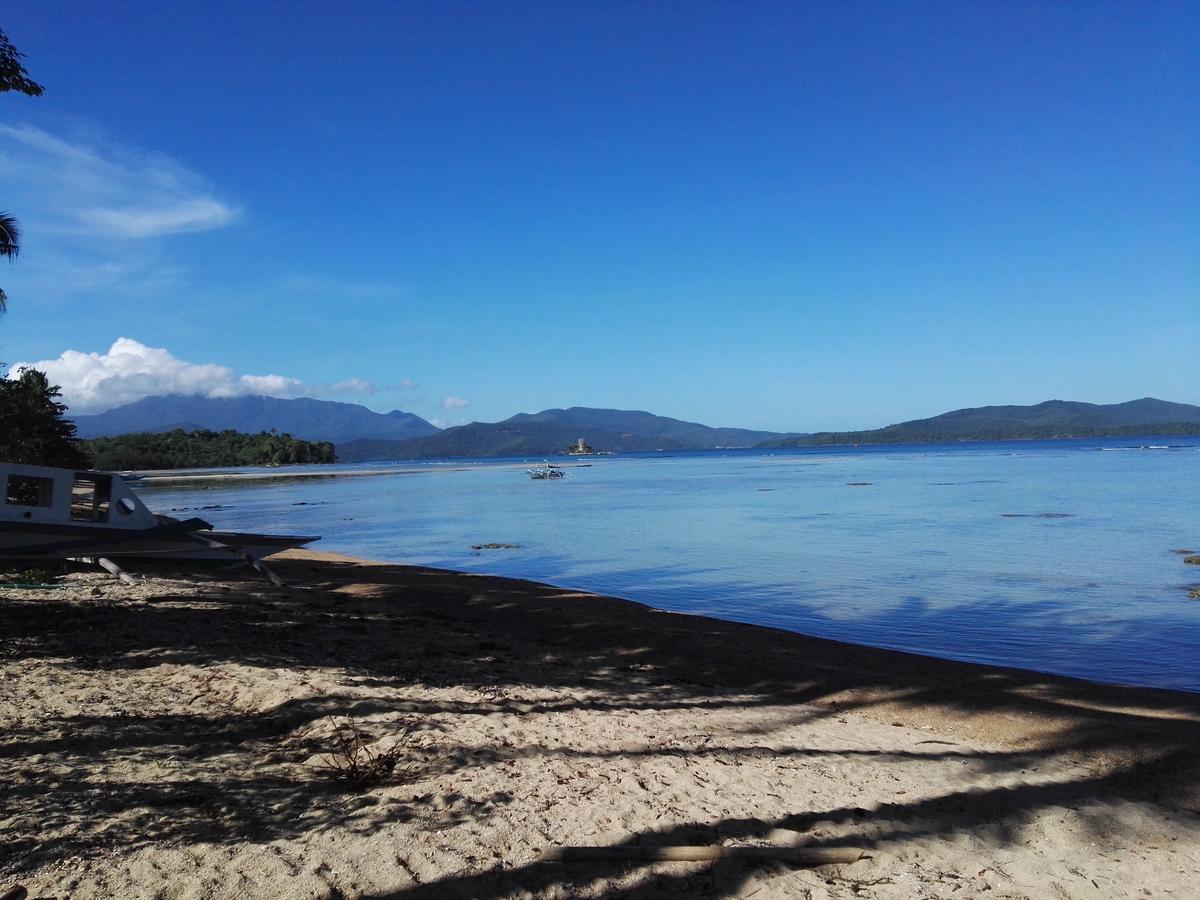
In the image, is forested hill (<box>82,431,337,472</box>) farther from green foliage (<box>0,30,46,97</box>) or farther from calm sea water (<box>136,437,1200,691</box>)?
green foliage (<box>0,30,46,97</box>)

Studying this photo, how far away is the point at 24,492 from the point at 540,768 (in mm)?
10890

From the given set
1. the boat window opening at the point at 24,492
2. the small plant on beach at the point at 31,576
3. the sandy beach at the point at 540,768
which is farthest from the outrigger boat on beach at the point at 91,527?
the sandy beach at the point at 540,768

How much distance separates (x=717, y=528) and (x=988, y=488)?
84.5 feet

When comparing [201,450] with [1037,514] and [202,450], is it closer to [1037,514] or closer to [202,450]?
[202,450]

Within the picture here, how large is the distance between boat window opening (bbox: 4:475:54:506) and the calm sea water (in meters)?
10.5

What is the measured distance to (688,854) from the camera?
4.11 metres

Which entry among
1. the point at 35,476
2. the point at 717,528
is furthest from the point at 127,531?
the point at 717,528

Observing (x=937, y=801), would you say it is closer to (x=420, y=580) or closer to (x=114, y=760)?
(x=114, y=760)

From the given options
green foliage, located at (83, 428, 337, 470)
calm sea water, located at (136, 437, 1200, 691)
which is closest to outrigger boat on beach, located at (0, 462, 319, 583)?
calm sea water, located at (136, 437, 1200, 691)

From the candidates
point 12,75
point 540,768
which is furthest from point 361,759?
point 12,75

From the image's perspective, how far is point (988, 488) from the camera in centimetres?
4697

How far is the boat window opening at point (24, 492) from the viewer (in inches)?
444

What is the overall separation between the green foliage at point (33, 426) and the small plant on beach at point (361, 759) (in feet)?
73.4

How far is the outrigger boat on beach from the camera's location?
36.4 ft
